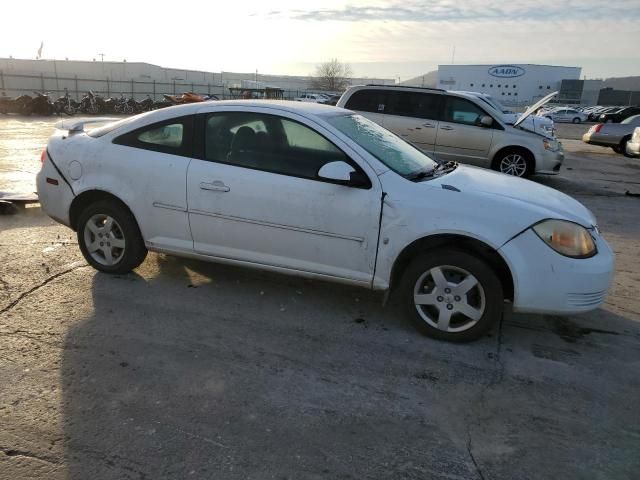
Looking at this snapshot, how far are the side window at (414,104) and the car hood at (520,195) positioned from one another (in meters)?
6.53

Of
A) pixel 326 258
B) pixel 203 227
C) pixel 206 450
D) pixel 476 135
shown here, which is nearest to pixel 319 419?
pixel 206 450

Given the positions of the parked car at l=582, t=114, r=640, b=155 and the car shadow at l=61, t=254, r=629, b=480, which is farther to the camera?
the parked car at l=582, t=114, r=640, b=155

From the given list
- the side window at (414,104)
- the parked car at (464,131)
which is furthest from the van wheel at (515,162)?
the side window at (414,104)

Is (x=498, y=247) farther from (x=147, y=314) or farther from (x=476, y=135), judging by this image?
(x=476, y=135)

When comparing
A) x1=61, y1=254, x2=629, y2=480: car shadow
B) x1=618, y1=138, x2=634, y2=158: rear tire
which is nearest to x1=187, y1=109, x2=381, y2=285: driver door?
x1=61, y1=254, x2=629, y2=480: car shadow

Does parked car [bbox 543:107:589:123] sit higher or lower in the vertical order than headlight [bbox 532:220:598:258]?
higher

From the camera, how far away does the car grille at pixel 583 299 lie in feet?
11.8

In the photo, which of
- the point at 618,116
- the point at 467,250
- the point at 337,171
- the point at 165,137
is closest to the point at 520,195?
the point at 467,250

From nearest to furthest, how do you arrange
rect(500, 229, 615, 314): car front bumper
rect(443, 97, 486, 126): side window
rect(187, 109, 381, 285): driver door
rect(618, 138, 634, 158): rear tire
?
rect(500, 229, 615, 314): car front bumper, rect(187, 109, 381, 285): driver door, rect(443, 97, 486, 126): side window, rect(618, 138, 634, 158): rear tire

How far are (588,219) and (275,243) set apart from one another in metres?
2.36

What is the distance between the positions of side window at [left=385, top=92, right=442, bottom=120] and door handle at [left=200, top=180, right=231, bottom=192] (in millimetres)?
7395

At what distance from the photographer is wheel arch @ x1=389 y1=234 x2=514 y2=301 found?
368cm

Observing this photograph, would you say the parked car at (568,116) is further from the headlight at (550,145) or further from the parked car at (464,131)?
the parked car at (464,131)

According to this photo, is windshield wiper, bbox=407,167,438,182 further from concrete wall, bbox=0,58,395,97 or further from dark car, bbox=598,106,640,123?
concrete wall, bbox=0,58,395,97
